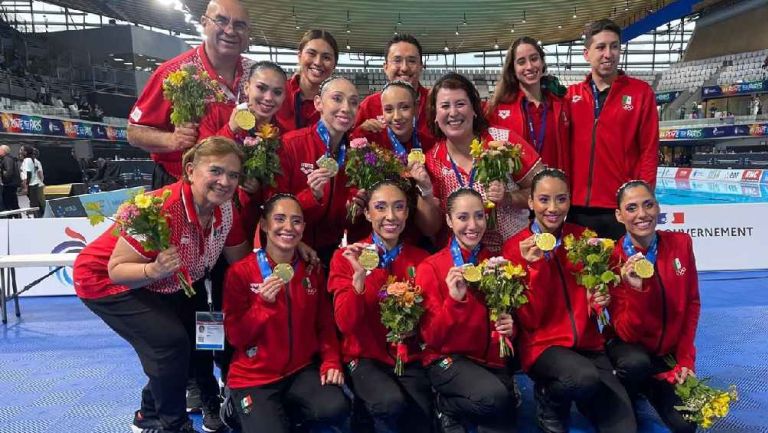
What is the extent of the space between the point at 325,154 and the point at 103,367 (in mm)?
2877

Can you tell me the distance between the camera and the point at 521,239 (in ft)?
10.5

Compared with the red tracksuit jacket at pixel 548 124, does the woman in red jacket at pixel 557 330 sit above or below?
below

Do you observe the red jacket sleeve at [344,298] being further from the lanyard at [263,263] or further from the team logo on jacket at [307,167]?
the team logo on jacket at [307,167]

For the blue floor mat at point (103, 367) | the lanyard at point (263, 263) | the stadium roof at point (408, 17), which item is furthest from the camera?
the stadium roof at point (408, 17)

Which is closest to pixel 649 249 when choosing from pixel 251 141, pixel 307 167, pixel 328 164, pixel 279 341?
pixel 328 164

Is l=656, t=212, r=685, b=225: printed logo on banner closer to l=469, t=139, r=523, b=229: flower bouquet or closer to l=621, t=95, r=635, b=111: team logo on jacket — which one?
l=621, t=95, r=635, b=111: team logo on jacket

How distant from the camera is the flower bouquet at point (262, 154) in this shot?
2.91m

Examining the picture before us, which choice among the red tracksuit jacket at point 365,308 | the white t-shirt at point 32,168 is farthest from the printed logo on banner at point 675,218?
the white t-shirt at point 32,168

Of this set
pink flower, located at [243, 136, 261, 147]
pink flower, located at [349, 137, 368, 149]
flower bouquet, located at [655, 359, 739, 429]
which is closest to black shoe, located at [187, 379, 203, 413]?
pink flower, located at [243, 136, 261, 147]

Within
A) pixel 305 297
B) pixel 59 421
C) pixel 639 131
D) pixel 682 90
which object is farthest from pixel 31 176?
pixel 682 90

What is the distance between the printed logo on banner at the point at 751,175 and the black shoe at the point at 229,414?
705 inches

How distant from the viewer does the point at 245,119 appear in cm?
287

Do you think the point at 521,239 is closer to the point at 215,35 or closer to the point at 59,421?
the point at 215,35

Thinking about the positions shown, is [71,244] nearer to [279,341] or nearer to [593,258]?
[279,341]
